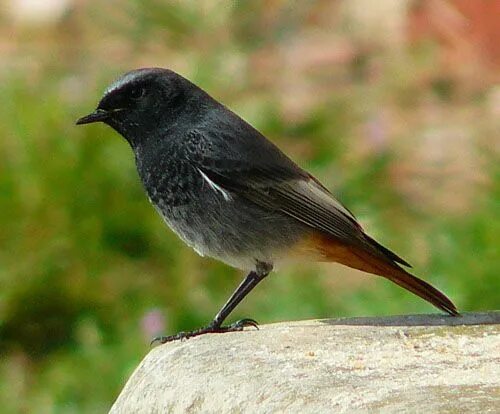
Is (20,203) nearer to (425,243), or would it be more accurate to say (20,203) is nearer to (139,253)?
(139,253)

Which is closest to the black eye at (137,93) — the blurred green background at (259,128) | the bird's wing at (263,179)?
the bird's wing at (263,179)

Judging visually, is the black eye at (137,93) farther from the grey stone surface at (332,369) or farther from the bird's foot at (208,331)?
the grey stone surface at (332,369)

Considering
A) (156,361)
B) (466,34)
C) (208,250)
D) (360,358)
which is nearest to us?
(360,358)

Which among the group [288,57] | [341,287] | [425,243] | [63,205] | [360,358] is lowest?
[360,358]

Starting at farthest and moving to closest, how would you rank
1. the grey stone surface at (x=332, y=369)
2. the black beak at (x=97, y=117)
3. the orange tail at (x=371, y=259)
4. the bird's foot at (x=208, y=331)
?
the black beak at (x=97, y=117)
the orange tail at (x=371, y=259)
the bird's foot at (x=208, y=331)
the grey stone surface at (x=332, y=369)

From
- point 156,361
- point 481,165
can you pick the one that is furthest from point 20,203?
point 156,361

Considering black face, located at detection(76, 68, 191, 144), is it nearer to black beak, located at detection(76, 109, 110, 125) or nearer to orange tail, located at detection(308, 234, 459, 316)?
black beak, located at detection(76, 109, 110, 125)

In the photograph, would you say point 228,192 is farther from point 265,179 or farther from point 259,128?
point 259,128

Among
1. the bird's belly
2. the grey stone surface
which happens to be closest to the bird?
the bird's belly
